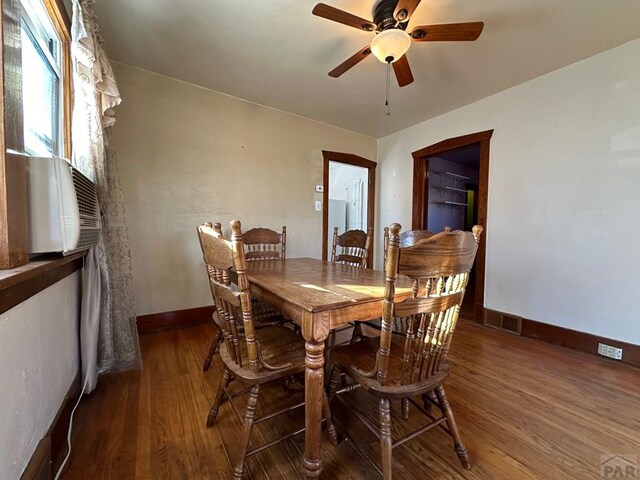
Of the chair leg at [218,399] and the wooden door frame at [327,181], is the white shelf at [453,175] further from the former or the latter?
the chair leg at [218,399]

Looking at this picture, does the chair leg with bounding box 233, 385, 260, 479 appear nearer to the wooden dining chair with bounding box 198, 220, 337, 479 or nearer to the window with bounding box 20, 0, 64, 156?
the wooden dining chair with bounding box 198, 220, 337, 479

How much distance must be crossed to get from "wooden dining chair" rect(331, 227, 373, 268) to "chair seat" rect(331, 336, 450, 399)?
0.77 meters

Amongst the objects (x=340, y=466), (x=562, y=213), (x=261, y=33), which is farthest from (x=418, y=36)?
(x=340, y=466)

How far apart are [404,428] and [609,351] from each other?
1999mm

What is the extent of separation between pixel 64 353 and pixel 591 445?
2540mm

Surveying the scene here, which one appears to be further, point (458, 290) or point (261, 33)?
point (261, 33)

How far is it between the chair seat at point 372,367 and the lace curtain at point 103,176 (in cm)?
151

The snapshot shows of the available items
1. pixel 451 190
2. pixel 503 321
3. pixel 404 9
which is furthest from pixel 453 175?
pixel 404 9

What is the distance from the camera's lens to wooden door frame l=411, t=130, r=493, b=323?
286 centimetres

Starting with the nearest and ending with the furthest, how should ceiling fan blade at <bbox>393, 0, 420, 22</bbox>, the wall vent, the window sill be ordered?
the window sill, ceiling fan blade at <bbox>393, 0, 420, 22</bbox>, the wall vent

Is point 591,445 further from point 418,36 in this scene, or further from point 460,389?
point 418,36

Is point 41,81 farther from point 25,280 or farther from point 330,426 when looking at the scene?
point 330,426

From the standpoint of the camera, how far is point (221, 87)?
2.69 m

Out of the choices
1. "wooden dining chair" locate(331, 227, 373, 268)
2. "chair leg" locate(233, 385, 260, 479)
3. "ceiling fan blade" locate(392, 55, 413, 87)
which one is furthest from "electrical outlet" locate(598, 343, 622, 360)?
"chair leg" locate(233, 385, 260, 479)
